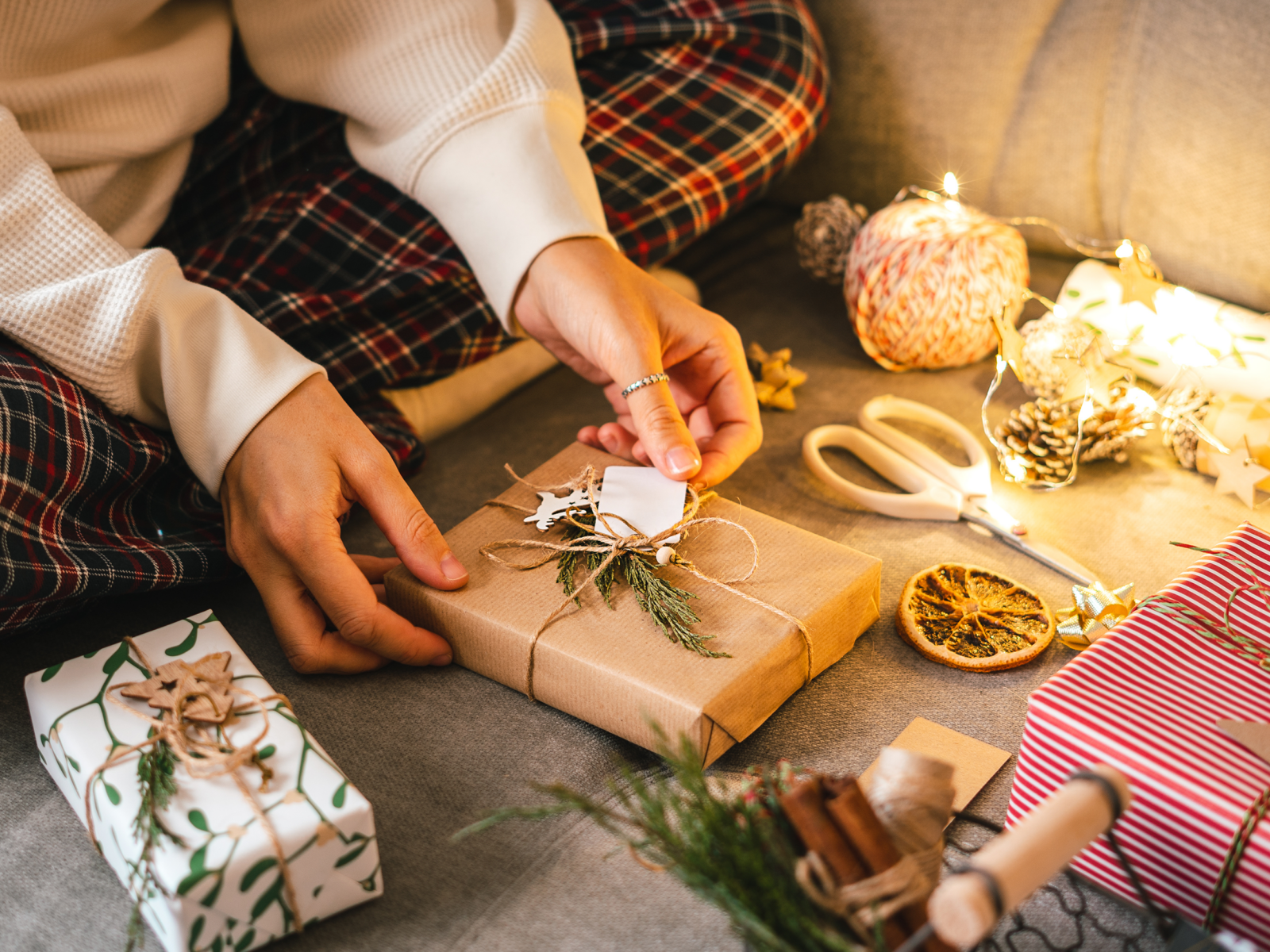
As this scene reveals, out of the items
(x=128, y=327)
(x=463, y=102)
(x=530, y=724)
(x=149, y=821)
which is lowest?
(x=530, y=724)

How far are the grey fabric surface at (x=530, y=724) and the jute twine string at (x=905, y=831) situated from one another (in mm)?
147

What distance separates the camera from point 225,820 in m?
0.57

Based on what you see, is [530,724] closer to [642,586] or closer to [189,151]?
[642,586]

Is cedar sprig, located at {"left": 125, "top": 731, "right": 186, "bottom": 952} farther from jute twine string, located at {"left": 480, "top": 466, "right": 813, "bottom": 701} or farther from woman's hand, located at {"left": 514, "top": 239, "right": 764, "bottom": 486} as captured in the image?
woman's hand, located at {"left": 514, "top": 239, "right": 764, "bottom": 486}

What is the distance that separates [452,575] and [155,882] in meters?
0.30

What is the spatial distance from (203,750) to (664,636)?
1.05 feet

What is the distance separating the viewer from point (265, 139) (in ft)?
4.02

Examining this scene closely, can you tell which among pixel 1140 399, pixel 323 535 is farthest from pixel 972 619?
pixel 323 535

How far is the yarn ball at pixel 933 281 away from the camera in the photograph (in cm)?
105

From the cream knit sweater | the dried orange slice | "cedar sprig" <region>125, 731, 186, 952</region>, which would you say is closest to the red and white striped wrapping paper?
the dried orange slice

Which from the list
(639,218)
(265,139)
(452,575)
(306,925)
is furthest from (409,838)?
(265,139)

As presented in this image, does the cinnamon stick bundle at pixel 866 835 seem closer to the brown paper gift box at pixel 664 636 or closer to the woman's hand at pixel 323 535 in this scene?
the brown paper gift box at pixel 664 636

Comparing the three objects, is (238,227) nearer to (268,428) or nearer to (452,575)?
(268,428)

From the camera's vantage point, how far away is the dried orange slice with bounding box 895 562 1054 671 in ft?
2.59
